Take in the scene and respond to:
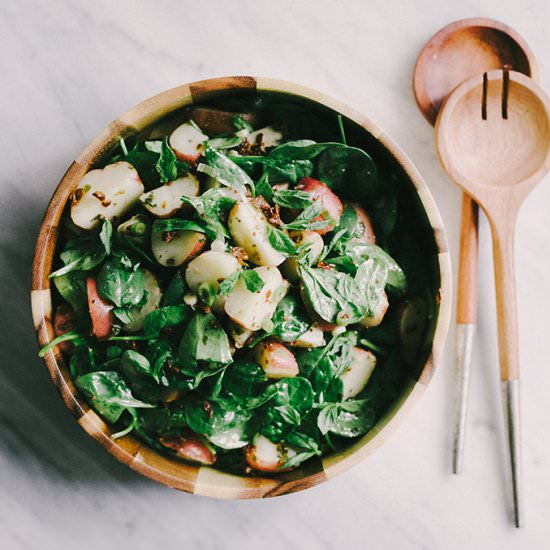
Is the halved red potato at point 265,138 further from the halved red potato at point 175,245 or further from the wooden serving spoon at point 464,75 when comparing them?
the wooden serving spoon at point 464,75

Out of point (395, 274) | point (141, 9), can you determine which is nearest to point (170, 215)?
point (395, 274)

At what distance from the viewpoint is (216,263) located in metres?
0.97

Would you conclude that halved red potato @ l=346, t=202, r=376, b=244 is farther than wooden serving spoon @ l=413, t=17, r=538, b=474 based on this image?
No

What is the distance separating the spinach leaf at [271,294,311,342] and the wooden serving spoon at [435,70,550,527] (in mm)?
417

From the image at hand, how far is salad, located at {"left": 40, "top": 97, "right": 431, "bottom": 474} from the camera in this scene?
1012 millimetres

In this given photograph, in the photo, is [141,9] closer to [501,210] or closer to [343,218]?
[343,218]

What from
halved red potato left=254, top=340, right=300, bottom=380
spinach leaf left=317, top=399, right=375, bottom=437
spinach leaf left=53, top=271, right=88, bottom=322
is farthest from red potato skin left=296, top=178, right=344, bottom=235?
spinach leaf left=53, top=271, right=88, bottom=322

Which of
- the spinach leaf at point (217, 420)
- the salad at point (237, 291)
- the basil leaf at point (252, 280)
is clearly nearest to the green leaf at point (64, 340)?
the salad at point (237, 291)

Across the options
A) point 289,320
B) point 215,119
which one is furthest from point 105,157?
point 289,320

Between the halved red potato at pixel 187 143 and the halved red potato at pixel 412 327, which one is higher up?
the halved red potato at pixel 187 143

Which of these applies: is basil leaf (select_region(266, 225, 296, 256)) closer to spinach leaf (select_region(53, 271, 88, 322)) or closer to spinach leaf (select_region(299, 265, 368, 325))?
spinach leaf (select_region(299, 265, 368, 325))

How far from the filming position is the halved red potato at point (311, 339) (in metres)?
1.07

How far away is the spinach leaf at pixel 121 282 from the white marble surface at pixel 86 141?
0.30 meters

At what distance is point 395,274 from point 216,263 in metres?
0.34
